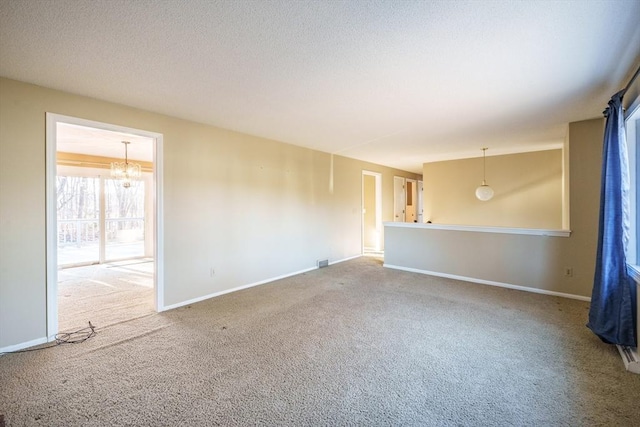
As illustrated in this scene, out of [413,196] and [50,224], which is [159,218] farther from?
[413,196]

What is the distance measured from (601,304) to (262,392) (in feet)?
9.89

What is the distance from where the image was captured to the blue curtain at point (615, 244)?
2.34 meters

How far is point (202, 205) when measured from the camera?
12.5ft

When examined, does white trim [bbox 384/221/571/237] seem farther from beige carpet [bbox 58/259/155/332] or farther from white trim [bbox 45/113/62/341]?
white trim [bbox 45/113/62/341]

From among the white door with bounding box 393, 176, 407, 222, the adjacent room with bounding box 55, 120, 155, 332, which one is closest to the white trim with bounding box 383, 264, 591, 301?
the white door with bounding box 393, 176, 407, 222

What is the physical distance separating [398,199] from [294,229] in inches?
168

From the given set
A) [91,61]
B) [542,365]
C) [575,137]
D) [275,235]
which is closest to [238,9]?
[91,61]

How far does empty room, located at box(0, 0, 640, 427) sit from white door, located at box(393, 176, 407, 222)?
3072 mm

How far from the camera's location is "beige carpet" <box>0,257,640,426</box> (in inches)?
67.0

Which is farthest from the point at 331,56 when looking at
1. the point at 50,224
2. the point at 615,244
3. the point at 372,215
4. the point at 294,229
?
the point at 372,215

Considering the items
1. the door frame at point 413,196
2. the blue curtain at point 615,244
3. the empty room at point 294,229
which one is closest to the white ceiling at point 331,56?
the empty room at point 294,229

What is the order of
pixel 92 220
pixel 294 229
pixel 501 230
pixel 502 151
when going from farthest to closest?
1. pixel 92 220
2. pixel 502 151
3. pixel 294 229
4. pixel 501 230

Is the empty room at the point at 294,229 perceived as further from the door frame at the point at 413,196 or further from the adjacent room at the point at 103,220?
the door frame at the point at 413,196

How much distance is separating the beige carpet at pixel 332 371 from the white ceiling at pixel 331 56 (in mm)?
2382
